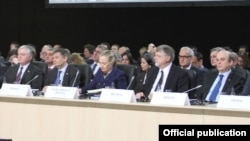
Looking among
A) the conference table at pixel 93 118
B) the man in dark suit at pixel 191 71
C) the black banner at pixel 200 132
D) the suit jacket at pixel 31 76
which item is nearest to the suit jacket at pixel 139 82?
the man in dark suit at pixel 191 71

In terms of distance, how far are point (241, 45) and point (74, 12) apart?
3796 millimetres

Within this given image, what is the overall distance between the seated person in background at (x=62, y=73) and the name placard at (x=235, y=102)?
2706 millimetres

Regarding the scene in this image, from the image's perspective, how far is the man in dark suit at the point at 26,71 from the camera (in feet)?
20.1

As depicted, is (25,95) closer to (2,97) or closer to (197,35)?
(2,97)

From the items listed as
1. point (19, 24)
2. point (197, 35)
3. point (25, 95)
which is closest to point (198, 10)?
point (197, 35)

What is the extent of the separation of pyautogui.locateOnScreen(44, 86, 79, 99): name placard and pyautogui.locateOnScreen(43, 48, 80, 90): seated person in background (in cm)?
177

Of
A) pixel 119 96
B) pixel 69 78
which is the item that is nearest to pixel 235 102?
pixel 119 96

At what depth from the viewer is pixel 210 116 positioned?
3504mm

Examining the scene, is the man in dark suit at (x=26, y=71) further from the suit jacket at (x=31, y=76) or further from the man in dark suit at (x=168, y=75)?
the man in dark suit at (x=168, y=75)

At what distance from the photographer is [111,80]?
224 inches

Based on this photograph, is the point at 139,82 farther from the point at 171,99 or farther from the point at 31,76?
the point at 171,99

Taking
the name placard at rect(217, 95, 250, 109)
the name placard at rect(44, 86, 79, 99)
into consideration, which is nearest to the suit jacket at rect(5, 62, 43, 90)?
the name placard at rect(44, 86, 79, 99)

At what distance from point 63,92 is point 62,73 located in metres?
1.98

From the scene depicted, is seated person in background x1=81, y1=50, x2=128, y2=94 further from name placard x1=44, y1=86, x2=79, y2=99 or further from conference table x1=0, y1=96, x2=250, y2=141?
conference table x1=0, y1=96, x2=250, y2=141
